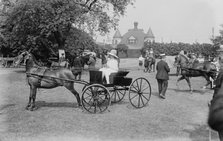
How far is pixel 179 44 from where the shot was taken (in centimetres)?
6544

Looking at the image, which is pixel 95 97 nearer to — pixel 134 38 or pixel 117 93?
pixel 117 93

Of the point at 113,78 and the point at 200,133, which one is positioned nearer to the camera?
the point at 200,133

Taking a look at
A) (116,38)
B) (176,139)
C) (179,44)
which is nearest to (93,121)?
(176,139)

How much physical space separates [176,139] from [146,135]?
0.73 meters

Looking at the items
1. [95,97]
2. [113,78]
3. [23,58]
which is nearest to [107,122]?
[95,97]

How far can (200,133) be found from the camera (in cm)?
688

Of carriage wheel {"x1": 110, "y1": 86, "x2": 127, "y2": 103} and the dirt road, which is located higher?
carriage wheel {"x1": 110, "y1": 86, "x2": 127, "y2": 103}

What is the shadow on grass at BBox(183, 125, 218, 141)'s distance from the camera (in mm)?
6473

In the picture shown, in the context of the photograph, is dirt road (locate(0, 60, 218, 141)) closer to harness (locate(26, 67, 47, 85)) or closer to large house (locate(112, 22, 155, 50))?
harness (locate(26, 67, 47, 85))

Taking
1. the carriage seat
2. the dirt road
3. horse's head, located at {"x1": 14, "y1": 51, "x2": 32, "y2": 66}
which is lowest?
the dirt road

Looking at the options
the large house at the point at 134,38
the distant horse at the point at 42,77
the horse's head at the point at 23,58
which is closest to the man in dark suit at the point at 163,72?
the distant horse at the point at 42,77

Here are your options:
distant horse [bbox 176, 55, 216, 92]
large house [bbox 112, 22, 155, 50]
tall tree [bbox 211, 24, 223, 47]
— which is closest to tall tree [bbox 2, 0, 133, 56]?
distant horse [bbox 176, 55, 216, 92]

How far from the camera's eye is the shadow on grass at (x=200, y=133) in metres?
6.47

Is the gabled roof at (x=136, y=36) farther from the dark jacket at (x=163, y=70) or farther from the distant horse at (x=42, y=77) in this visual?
the distant horse at (x=42, y=77)
